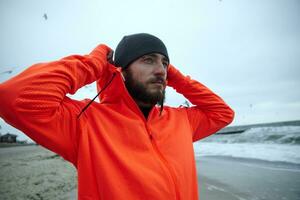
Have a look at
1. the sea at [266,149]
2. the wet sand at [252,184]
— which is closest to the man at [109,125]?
the wet sand at [252,184]

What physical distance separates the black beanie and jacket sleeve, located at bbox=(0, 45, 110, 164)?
2.07 ft

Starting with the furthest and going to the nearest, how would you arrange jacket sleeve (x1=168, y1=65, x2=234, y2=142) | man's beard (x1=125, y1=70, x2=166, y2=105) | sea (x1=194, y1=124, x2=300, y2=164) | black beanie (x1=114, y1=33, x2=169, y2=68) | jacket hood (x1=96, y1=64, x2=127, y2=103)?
sea (x1=194, y1=124, x2=300, y2=164) < jacket sleeve (x1=168, y1=65, x2=234, y2=142) < black beanie (x1=114, y1=33, x2=169, y2=68) < man's beard (x1=125, y1=70, x2=166, y2=105) < jacket hood (x1=96, y1=64, x2=127, y2=103)

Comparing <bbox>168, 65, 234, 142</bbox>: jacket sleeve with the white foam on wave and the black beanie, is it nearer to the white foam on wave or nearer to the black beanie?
the black beanie

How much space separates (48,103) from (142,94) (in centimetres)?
93

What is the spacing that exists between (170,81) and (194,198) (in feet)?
4.58

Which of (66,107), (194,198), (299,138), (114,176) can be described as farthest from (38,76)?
(299,138)

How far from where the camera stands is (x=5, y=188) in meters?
5.49

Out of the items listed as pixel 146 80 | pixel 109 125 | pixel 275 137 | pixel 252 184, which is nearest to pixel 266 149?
pixel 275 137

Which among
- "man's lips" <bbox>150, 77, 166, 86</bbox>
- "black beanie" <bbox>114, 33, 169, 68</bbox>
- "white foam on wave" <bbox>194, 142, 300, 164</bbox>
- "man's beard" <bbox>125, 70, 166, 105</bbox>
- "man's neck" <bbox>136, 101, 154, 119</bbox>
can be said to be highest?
Answer: "black beanie" <bbox>114, 33, 169, 68</bbox>

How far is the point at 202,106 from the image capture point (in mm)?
2670

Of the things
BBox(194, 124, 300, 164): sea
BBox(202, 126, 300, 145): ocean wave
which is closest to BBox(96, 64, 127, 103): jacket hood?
BBox(194, 124, 300, 164): sea

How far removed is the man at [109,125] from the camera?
1479 millimetres

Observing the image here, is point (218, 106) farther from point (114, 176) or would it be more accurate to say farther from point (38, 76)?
point (38, 76)

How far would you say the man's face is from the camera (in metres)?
2.17
